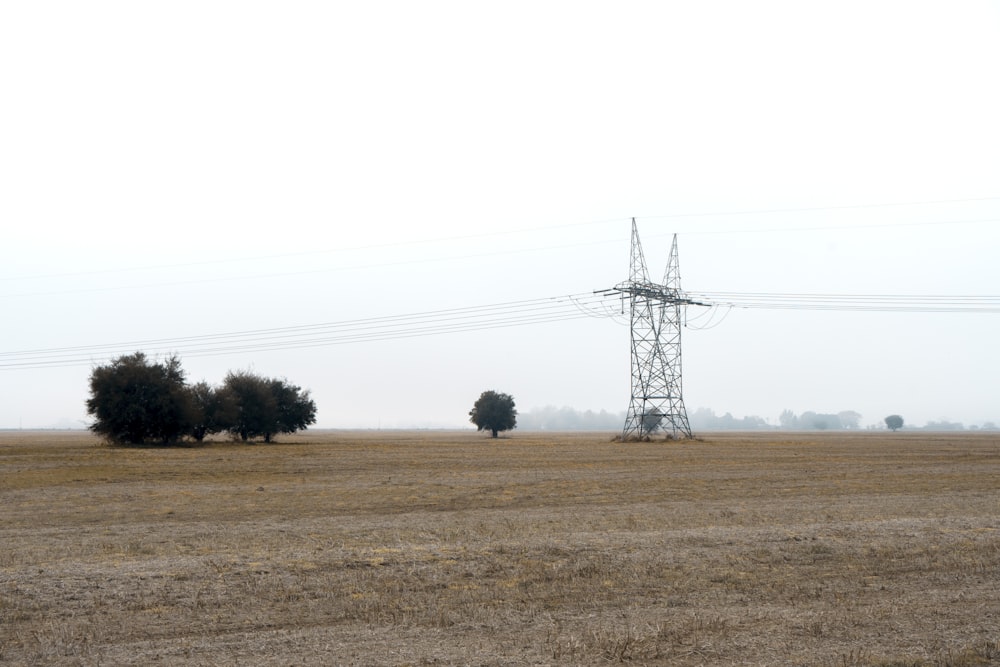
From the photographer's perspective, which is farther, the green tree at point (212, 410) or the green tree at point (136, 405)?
the green tree at point (212, 410)

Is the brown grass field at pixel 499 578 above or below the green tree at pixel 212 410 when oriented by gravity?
below

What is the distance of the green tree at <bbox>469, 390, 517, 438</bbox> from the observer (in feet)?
Result: 430

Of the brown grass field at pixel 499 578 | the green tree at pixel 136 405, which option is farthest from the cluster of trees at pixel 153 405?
the brown grass field at pixel 499 578

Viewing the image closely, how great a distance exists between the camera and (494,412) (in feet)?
430

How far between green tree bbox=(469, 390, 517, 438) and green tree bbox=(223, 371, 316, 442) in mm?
45500

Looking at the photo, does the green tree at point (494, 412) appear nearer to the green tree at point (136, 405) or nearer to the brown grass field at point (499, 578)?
the green tree at point (136, 405)

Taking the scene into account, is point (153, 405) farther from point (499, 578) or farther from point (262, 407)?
point (499, 578)

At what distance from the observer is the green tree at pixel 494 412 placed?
13112 cm

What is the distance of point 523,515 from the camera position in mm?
21875

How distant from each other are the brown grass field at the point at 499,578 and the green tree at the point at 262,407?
182 ft

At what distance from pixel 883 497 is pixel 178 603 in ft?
74.0

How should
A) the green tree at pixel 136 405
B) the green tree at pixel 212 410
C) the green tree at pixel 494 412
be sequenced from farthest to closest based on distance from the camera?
the green tree at pixel 494 412 < the green tree at pixel 212 410 < the green tree at pixel 136 405

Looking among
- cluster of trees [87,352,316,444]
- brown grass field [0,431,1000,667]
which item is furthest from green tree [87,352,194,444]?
brown grass field [0,431,1000,667]

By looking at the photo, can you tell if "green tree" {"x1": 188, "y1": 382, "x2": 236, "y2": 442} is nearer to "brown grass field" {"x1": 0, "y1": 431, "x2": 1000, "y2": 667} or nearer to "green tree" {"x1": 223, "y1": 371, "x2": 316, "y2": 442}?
"green tree" {"x1": 223, "y1": 371, "x2": 316, "y2": 442}
